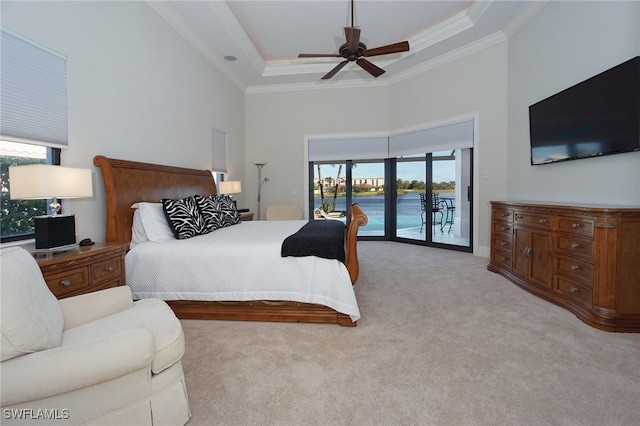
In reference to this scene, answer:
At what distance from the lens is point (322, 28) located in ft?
14.6

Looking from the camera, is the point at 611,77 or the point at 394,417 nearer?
the point at 394,417

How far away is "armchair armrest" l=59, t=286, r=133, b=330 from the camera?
1547 millimetres

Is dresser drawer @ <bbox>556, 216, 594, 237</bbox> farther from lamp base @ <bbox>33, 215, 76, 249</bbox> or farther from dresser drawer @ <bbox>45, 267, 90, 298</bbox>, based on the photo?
lamp base @ <bbox>33, 215, 76, 249</bbox>

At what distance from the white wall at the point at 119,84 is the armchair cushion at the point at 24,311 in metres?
1.54

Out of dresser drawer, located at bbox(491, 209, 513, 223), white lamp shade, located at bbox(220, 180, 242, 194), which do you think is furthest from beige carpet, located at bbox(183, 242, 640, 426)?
white lamp shade, located at bbox(220, 180, 242, 194)

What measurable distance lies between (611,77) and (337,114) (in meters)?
4.24

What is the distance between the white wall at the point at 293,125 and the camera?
20.1ft

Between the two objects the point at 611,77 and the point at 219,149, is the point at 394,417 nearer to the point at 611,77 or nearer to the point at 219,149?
the point at 611,77

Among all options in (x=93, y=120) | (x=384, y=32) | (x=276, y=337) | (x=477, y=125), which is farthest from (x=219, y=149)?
(x=477, y=125)

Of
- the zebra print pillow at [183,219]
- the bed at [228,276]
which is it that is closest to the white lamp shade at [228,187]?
the zebra print pillow at [183,219]

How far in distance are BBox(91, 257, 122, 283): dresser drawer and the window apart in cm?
64

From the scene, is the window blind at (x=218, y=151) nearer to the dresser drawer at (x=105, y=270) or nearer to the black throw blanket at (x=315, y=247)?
the dresser drawer at (x=105, y=270)

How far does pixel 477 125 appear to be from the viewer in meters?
4.87

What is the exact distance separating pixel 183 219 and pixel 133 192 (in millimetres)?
581
